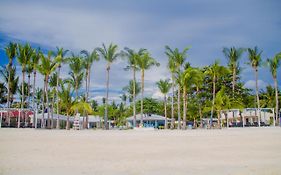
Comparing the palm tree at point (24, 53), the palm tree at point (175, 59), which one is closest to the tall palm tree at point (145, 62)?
the palm tree at point (175, 59)

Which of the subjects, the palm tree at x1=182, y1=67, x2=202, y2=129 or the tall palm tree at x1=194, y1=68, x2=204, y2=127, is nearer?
the palm tree at x1=182, y1=67, x2=202, y2=129

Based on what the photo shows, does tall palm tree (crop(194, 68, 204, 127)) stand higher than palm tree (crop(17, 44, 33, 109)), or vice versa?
palm tree (crop(17, 44, 33, 109))

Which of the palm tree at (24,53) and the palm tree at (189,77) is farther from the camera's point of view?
the palm tree at (24,53)

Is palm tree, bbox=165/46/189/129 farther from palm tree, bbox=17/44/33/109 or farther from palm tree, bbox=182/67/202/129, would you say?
palm tree, bbox=17/44/33/109

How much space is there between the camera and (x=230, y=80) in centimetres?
5497

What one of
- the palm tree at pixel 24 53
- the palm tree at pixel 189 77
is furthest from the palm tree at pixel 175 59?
the palm tree at pixel 24 53

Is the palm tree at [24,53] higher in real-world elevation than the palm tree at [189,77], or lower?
higher

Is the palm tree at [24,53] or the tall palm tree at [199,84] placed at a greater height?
the palm tree at [24,53]

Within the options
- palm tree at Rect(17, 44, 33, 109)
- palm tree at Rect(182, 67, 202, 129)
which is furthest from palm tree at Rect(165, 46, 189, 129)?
palm tree at Rect(17, 44, 33, 109)

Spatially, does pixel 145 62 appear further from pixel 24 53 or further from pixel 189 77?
pixel 24 53

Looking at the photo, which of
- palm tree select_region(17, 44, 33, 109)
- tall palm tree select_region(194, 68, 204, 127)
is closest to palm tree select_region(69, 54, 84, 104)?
palm tree select_region(17, 44, 33, 109)

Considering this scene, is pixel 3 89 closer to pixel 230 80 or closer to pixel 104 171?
pixel 230 80

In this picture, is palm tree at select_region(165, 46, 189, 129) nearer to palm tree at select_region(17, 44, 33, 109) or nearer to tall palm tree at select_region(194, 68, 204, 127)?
tall palm tree at select_region(194, 68, 204, 127)

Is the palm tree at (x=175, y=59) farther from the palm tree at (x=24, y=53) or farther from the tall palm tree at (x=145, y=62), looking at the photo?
the palm tree at (x=24, y=53)
